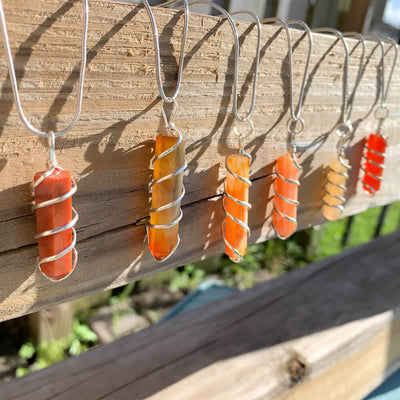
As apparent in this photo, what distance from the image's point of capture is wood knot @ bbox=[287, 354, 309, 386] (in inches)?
30.5

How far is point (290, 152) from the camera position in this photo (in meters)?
0.66

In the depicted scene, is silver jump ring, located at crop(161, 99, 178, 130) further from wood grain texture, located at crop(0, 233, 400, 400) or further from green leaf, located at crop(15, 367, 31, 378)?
green leaf, located at crop(15, 367, 31, 378)

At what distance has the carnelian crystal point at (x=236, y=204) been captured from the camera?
578 millimetres

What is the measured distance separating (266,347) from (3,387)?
47cm

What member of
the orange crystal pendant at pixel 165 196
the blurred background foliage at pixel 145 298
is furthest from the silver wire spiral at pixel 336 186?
the blurred background foliage at pixel 145 298

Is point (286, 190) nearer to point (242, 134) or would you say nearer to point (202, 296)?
point (242, 134)

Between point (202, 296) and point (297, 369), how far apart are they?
0.82 m

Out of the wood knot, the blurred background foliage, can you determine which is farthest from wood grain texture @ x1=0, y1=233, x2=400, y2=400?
the blurred background foliage

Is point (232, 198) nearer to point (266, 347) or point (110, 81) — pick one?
point (110, 81)

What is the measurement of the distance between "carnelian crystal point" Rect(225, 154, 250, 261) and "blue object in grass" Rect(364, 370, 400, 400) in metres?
0.62

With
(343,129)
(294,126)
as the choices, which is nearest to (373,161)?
(343,129)

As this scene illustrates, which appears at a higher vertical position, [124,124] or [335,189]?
[124,124]

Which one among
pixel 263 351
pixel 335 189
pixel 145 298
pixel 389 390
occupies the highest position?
pixel 335 189

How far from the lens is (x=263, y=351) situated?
0.81m
